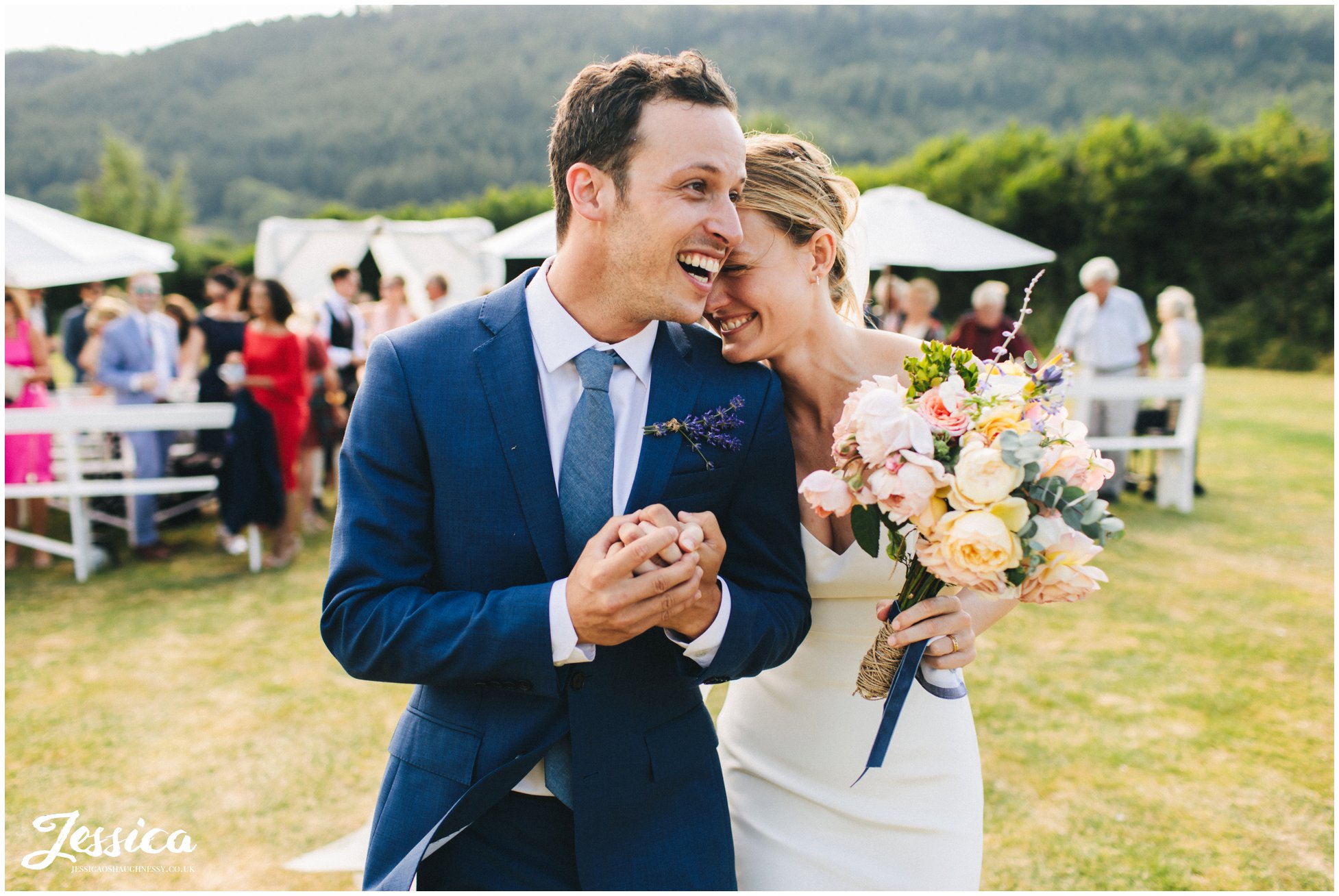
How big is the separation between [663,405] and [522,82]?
106425mm

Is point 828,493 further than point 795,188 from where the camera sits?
No

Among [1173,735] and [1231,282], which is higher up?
[1231,282]

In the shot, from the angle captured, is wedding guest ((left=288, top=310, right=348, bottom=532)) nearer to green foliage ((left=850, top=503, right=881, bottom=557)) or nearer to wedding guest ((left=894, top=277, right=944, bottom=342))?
wedding guest ((left=894, top=277, right=944, bottom=342))

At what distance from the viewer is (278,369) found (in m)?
7.93

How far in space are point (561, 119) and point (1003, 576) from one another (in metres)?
1.36

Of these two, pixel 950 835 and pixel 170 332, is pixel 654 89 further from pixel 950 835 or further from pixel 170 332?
pixel 170 332

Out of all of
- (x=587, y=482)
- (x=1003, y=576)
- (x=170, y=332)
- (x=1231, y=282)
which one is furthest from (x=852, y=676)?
(x=1231, y=282)

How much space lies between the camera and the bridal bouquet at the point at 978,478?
1.77m

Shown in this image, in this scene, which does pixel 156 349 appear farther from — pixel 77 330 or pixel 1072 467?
Result: pixel 1072 467

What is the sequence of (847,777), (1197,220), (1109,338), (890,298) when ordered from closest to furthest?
1. (847,777)
2. (1109,338)
3. (890,298)
4. (1197,220)

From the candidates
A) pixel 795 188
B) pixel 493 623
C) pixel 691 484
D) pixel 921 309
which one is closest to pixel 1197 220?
pixel 921 309

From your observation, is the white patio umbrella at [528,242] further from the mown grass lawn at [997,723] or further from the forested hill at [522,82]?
the forested hill at [522,82]

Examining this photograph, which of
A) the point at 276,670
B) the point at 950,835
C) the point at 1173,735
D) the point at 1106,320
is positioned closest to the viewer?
the point at 950,835

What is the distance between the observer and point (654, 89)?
75.8 inches
